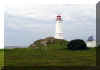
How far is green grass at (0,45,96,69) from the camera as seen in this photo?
746cm

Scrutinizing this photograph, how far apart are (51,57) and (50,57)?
0.15 feet

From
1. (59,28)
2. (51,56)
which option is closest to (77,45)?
(59,28)

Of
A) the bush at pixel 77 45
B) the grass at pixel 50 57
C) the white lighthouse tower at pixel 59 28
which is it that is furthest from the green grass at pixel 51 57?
the white lighthouse tower at pixel 59 28

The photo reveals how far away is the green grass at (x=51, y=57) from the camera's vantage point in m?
7.46

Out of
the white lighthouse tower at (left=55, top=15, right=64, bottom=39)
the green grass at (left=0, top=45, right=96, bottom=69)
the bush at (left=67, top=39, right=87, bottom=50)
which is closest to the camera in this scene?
the green grass at (left=0, top=45, right=96, bottom=69)

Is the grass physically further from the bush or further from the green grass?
the bush

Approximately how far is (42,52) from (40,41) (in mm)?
514

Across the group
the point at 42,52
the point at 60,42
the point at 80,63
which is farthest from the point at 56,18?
the point at 80,63

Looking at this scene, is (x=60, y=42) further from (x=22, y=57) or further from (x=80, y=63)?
(x=22, y=57)

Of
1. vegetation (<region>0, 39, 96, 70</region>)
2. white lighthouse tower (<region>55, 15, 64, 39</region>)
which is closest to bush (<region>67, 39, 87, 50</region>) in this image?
vegetation (<region>0, 39, 96, 70</region>)

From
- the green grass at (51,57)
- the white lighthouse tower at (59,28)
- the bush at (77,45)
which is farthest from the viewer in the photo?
the white lighthouse tower at (59,28)

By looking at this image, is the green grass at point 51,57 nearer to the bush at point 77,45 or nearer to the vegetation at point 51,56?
the vegetation at point 51,56

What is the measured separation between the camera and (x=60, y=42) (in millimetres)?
7992

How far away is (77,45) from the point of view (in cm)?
798
